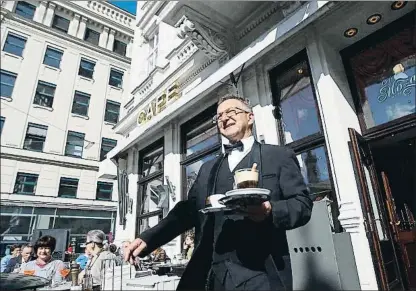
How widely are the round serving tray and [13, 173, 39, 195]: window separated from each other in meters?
5.95

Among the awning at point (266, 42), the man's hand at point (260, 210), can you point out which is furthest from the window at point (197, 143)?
the man's hand at point (260, 210)

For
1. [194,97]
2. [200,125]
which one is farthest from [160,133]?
[194,97]

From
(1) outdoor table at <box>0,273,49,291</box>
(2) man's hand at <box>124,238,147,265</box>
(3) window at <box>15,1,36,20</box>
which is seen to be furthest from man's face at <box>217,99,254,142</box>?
(3) window at <box>15,1,36,20</box>

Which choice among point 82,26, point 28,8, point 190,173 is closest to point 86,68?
point 82,26

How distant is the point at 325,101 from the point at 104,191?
1011 centimetres

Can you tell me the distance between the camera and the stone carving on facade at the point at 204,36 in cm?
352

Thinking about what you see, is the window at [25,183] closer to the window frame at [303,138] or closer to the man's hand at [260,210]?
the window frame at [303,138]

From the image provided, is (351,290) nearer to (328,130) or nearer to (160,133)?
(328,130)

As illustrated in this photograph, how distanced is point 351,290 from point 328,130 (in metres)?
1.60

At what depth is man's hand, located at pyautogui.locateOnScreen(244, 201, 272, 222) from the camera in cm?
70

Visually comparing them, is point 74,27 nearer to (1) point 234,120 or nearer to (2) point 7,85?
(2) point 7,85

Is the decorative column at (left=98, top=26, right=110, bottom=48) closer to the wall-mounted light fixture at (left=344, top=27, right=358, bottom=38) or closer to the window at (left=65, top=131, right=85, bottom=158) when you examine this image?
the window at (left=65, top=131, right=85, bottom=158)

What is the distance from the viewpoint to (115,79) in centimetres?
823

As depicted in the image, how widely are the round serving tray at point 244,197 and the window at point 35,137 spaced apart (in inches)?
177
